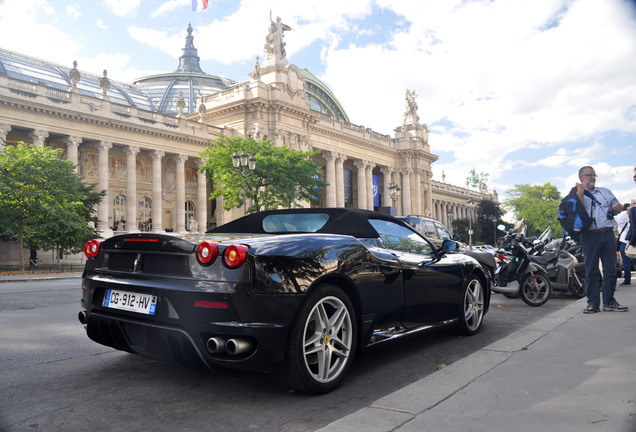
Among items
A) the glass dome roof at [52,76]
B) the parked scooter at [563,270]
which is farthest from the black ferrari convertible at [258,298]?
the glass dome roof at [52,76]

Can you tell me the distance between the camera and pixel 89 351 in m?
5.23

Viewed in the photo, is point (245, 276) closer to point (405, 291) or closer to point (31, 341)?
point (405, 291)

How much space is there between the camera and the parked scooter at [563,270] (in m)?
9.90

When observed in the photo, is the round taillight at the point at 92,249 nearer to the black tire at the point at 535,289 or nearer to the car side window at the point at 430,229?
the black tire at the point at 535,289

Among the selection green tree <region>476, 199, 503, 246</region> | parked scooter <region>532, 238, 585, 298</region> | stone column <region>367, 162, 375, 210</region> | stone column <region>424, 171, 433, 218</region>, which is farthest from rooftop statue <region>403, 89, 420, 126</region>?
parked scooter <region>532, 238, 585, 298</region>

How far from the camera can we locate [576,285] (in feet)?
33.1

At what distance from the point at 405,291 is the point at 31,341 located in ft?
14.2

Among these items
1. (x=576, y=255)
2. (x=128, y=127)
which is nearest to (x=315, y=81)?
(x=128, y=127)

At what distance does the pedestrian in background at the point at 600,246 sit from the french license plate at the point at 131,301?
6177 millimetres

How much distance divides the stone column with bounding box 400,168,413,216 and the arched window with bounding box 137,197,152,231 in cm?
3948

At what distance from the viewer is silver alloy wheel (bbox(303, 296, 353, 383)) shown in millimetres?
3670

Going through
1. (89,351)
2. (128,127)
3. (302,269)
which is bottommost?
(89,351)

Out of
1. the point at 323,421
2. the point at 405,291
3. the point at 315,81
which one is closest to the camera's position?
the point at 323,421

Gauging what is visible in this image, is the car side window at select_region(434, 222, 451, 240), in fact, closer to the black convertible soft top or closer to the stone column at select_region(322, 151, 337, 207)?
the black convertible soft top
